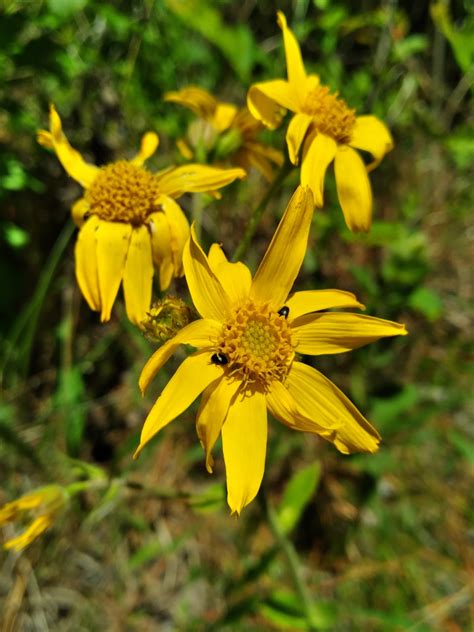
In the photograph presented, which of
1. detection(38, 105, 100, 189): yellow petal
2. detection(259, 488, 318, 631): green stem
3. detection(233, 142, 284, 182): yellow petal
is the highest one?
detection(233, 142, 284, 182): yellow petal

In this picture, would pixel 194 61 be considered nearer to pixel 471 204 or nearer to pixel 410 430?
pixel 471 204

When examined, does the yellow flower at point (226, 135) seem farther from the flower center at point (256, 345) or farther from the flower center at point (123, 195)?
the flower center at point (256, 345)

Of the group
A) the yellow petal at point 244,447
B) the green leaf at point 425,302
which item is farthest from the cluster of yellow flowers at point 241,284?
the green leaf at point 425,302

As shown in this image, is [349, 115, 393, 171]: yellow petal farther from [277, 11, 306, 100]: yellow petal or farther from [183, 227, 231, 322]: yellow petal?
[183, 227, 231, 322]: yellow petal

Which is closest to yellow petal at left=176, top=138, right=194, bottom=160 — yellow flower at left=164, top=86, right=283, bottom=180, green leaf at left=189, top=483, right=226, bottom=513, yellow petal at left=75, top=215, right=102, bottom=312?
yellow flower at left=164, top=86, right=283, bottom=180

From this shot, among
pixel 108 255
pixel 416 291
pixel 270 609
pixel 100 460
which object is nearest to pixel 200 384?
pixel 108 255

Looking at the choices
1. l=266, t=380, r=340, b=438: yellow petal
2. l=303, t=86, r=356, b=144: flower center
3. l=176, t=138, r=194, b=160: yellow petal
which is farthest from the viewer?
l=176, t=138, r=194, b=160: yellow petal

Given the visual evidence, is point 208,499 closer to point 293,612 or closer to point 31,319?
point 293,612
